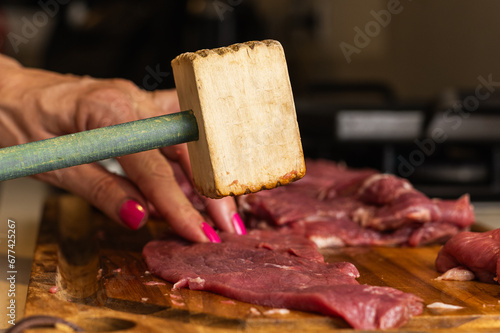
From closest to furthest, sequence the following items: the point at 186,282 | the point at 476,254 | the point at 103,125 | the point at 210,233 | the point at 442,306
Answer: the point at 442,306 → the point at 186,282 → the point at 476,254 → the point at 210,233 → the point at 103,125

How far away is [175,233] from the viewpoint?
2.07 meters

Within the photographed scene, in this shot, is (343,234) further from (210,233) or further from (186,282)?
(186,282)

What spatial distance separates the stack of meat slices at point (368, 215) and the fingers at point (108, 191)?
1.65 feet

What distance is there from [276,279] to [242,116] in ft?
1.39

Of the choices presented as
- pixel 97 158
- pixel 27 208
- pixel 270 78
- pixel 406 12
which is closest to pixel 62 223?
pixel 27 208

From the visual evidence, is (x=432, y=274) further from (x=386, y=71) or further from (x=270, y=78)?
(x=386, y=71)

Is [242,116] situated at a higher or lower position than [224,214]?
higher

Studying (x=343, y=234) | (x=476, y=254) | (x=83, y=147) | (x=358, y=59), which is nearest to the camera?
(x=83, y=147)

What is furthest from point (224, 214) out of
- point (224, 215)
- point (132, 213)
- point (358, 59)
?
point (358, 59)

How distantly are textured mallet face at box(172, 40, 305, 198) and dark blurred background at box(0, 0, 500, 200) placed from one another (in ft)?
5.73

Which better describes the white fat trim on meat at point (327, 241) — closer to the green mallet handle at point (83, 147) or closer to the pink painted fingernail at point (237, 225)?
the pink painted fingernail at point (237, 225)

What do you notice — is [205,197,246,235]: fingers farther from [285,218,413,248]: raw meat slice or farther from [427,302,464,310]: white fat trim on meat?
[427,302,464,310]: white fat trim on meat

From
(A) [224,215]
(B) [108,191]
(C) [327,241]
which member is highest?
(B) [108,191]

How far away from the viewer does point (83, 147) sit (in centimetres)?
136
